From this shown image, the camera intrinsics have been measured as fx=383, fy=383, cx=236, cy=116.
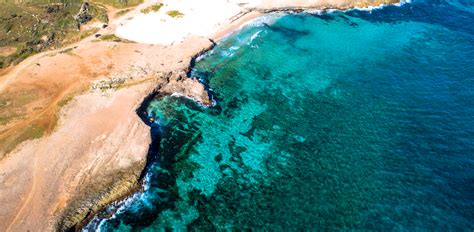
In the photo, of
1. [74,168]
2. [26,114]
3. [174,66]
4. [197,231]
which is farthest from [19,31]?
[197,231]

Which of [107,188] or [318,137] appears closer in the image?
[107,188]

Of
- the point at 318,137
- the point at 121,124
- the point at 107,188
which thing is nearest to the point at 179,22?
the point at 121,124

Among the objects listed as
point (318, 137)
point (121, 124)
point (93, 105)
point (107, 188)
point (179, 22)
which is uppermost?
point (179, 22)

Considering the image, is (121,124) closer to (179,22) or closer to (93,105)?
(93,105)

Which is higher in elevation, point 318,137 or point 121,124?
point 121,124

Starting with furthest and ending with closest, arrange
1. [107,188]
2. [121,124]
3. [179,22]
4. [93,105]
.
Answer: [179,22] < [93,105] < [121,124] < [107,188]

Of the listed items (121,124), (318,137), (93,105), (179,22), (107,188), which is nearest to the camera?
(107,188)
